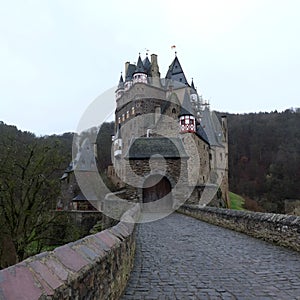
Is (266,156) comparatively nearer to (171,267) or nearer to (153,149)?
(153,149)

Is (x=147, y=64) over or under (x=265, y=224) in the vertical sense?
over

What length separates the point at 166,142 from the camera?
22.5m

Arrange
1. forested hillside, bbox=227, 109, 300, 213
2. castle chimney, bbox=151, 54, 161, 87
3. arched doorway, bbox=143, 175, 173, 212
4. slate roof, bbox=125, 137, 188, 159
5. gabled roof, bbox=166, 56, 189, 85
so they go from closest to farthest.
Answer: arched doorway, bbox=143, 175, 173, 212
slate roof, bbox=125, 137, 188, 159
gabled roof, bbox=166, 56, 189, 85
forested hillside, bbox=227, 109, 300, 213
castle chimney, bbox=151, 54, 161, 87

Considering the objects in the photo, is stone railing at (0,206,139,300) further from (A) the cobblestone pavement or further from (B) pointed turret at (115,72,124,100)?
(B) pointed turret at (115,72,124,100)

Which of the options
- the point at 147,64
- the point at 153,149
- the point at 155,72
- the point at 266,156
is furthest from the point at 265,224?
the point at 266,156

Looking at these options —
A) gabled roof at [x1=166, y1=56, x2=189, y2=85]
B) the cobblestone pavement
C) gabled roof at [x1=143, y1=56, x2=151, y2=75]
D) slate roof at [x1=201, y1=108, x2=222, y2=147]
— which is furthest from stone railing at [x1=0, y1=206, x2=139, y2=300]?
gabled roof at [x1=143, y1=56, x2=151, y2=75]

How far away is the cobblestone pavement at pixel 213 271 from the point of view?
407 cm

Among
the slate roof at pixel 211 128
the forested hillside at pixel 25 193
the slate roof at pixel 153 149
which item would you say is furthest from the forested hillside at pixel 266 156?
the forested hillside at pixel 25 193

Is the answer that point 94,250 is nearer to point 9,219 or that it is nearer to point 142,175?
point 9,219

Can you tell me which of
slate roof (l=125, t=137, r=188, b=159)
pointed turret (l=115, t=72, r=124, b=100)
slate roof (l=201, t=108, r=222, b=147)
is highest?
pointed turret (l=115, t=72, r=124, b=100)

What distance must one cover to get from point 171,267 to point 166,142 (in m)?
17.2

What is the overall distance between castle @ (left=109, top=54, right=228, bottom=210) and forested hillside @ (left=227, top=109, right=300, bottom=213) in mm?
9100

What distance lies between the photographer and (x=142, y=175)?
20.5 meters

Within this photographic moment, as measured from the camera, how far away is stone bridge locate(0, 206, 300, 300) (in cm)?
195
